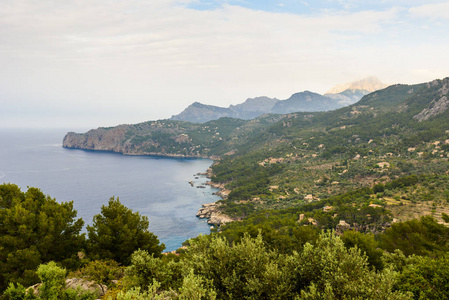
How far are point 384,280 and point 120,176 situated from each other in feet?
529

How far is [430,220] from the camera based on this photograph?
31422 mm

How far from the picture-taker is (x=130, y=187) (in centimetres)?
12988

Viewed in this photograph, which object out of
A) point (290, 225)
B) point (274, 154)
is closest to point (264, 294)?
point (290, 225)

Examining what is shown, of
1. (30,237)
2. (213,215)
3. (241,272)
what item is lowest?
(213,215)

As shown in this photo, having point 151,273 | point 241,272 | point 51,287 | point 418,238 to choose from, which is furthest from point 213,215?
point 51,287

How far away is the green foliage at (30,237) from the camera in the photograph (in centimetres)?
2114

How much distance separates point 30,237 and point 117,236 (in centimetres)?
813

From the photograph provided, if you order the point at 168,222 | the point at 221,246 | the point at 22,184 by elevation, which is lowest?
the point at 168,222

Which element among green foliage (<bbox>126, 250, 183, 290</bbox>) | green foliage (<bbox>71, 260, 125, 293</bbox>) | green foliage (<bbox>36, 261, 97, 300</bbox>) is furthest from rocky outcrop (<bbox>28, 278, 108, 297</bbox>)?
green foliage (<bbox>126, 250, 183, 290</bbox>)

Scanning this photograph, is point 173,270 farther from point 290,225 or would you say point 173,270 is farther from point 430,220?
point 290,225

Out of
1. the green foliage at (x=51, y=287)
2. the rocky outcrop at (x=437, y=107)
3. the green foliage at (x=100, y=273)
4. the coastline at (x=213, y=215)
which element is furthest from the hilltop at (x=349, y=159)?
the green foliage at (x=51, y=287)

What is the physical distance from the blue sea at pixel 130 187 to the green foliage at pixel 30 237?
162 feet

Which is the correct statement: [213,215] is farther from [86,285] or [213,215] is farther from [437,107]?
[437,107]

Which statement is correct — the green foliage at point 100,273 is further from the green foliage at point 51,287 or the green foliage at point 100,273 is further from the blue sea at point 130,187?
the blue sea at point 130,187
